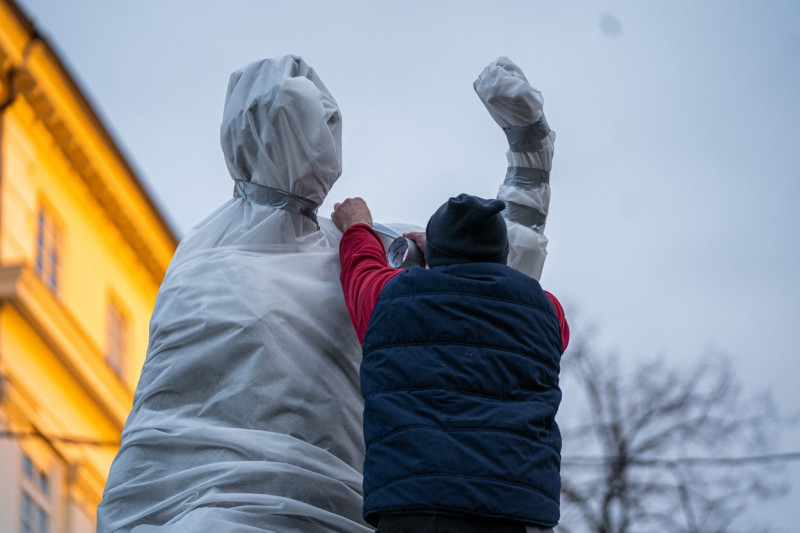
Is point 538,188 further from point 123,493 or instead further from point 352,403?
point 123,493

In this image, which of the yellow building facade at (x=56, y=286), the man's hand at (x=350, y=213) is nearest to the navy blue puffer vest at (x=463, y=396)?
the man's hand at (x=350, y=213)

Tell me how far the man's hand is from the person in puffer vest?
0.60m

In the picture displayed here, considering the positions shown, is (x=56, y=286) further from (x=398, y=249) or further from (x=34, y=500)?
(x=398, y=249)

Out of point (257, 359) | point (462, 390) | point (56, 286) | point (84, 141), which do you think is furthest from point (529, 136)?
point (84, 141)

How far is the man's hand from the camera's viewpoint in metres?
3.95

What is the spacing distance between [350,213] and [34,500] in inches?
545

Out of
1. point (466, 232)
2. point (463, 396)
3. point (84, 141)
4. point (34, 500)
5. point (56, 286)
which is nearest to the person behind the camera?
point (463, 396)

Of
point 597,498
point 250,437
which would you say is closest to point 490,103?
point 250,437

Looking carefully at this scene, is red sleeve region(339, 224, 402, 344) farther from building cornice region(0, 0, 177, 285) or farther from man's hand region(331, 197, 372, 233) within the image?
building cornice region(0, 0, 177, 285)

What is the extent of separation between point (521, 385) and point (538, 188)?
4.14 feet

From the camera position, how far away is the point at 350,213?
13.1 feet

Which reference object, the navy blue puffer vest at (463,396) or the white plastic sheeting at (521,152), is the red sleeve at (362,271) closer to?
the navy blue puffer vest at (463,396)

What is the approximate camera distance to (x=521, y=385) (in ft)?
10.1

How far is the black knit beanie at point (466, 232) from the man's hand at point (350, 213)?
0.65m
